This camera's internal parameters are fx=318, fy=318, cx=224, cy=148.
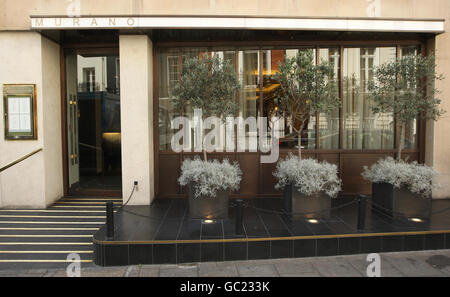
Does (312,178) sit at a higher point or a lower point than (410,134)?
lower

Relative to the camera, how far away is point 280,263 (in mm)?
4949

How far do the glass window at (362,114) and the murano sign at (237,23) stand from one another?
117 cm

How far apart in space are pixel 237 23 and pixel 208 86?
1.74 m

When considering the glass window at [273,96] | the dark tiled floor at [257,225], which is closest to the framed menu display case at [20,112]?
the dark tiled floor at [257,225]

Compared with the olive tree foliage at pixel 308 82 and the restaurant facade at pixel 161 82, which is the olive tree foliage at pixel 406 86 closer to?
the restaurant facade at pixel 161 82

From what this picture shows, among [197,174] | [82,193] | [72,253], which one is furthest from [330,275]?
[82,193]

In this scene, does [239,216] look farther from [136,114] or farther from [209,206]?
[136,114]

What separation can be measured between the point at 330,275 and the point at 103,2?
22.5ft

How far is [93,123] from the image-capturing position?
8578 millimetres

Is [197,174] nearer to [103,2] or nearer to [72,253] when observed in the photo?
[72,253]

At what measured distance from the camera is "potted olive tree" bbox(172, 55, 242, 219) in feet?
19.3

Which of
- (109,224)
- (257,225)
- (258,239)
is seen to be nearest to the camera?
(109,224)

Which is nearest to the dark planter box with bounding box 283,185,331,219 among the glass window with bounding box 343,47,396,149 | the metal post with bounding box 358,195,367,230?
the metal post with bounding box 358,195,367,230

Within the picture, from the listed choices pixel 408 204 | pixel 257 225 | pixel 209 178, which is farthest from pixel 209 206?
pixel 408 204
